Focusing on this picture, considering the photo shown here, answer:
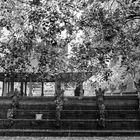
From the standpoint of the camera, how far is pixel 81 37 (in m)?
5.58

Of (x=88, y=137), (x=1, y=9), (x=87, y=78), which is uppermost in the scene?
(x=1, y=9)

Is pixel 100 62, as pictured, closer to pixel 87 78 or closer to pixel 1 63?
pixel 87 78

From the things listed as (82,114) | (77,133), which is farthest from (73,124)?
(77,133)

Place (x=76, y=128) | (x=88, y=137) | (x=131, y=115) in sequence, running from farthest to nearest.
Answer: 1. (x=131, y=115)
2. (x=76, y=128)
3. (x=88, y=137)

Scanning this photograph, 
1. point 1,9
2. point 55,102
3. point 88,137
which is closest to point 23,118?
point 55,102

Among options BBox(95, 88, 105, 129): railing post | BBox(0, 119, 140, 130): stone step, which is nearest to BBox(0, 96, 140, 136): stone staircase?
BBox(0, 119, 140, 130): stone step

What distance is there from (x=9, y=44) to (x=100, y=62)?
2.20 m

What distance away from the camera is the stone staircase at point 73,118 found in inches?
509

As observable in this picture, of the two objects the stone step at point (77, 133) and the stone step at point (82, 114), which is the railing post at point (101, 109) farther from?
the stone step at point (77, 133)

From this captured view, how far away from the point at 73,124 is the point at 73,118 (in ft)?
4.80

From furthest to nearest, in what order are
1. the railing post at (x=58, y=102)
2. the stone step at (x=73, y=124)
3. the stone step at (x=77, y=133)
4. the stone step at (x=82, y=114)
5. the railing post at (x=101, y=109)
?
the stone step at (x=82, y=114), the railing post at (x=58, y=102), the railing post at (x=101, y=109), the stone step at (x=73, y=124), the stone step at (x=77, y=133)

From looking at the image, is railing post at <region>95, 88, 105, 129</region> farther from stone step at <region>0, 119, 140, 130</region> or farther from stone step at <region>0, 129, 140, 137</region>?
stone step at <region>0, 129, 140, 137</region>

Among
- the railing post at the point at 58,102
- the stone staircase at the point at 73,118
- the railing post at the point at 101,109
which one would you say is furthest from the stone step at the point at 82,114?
the railing post at the point at 101,109

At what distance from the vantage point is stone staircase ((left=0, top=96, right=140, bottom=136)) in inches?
509
